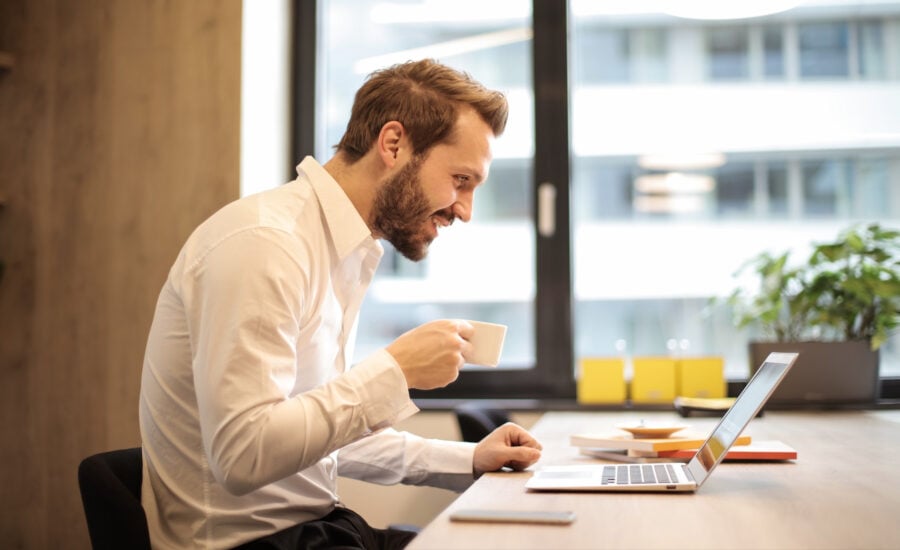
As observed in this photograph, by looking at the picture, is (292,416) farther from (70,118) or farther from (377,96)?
(70,118)

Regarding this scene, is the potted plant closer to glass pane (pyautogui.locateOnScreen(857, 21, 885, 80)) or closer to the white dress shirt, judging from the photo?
glass pane (pyautogui.locateOnScreen(857, 21, 885, 80))

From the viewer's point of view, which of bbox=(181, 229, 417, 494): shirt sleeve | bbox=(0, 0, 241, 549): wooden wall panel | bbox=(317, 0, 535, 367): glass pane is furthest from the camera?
bbox=(317, 0, 535, 367): glass pane

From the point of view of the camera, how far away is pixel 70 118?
9.71ft

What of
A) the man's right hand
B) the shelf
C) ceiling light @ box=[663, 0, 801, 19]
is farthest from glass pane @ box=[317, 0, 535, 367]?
the man's right hand

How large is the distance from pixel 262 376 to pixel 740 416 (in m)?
0.70

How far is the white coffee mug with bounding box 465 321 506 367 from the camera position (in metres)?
1.42

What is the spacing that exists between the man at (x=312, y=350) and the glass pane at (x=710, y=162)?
5.14 ft

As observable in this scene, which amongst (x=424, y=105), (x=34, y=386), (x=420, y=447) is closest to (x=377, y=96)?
(x=424, y=105)

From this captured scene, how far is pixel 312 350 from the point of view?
144 cm

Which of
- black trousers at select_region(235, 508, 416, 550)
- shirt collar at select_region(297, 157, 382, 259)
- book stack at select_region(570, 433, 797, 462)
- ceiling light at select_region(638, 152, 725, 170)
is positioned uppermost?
ceiling light at select_region(638, 152, 725, 170)

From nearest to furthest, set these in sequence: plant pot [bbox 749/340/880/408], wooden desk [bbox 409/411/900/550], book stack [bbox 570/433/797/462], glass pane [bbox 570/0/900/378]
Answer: wooden desk [bbox 409/411/900/550] → book stack [bbox 570/433/797/462] → plant pot [bbox 749/340/880/408] → glass pane [bbox 570/0/900/378]

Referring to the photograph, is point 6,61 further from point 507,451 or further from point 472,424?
point 507,451

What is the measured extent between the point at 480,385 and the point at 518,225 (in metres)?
0.61

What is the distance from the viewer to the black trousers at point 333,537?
53.6 inches
